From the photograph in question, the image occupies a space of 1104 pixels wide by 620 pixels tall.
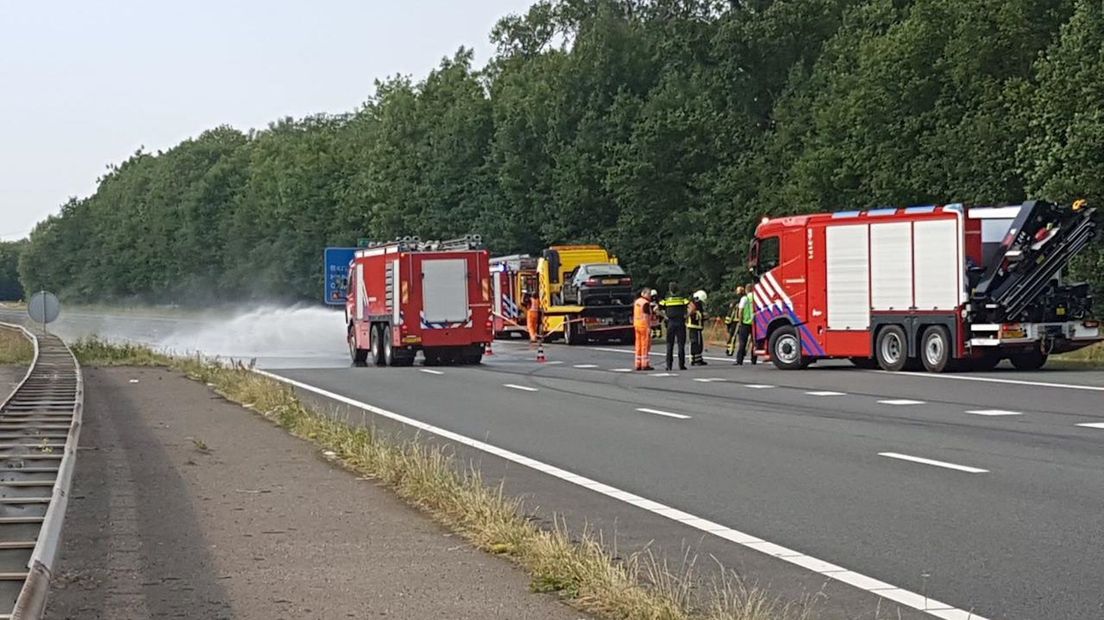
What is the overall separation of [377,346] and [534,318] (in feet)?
45.2

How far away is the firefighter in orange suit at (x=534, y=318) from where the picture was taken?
5022 centimetres

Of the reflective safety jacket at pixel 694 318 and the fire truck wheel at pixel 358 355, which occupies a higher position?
the reflective safety jacket at pixel 694 318

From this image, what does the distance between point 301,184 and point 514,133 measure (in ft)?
134

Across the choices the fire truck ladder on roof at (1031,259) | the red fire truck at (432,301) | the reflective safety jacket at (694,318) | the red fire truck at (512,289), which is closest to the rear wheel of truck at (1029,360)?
the fire truck ladder on roof at (1031,259)

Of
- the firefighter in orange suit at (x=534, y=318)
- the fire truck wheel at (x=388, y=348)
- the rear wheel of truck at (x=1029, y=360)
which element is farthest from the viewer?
the firefighter in orange suit at (x=534, y=318)

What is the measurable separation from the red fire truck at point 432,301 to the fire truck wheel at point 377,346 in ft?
0.08

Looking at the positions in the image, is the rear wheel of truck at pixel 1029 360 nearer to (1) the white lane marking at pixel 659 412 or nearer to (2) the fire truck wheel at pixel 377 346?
(1) the white lane marking at pixel 659 412

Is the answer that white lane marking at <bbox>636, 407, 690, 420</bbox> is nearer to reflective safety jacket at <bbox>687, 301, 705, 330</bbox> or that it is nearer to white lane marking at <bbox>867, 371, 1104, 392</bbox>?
white lane marking at <bbox>867, 371, 1104, 392</bbox>

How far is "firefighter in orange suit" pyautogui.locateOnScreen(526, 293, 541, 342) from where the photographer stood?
50219mm

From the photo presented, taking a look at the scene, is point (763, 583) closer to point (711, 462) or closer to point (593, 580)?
point (593, 580)

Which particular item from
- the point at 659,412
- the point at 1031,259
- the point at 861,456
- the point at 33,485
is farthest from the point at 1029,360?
the point at 33,485

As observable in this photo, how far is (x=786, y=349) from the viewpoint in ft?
102

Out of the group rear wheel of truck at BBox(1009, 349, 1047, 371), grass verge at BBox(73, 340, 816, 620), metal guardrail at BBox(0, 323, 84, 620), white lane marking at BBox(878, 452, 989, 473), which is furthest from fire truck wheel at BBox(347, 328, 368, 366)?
white lane marking at BBox(878, 452, 989, 473)

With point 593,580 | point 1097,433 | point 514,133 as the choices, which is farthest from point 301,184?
point 593,580
